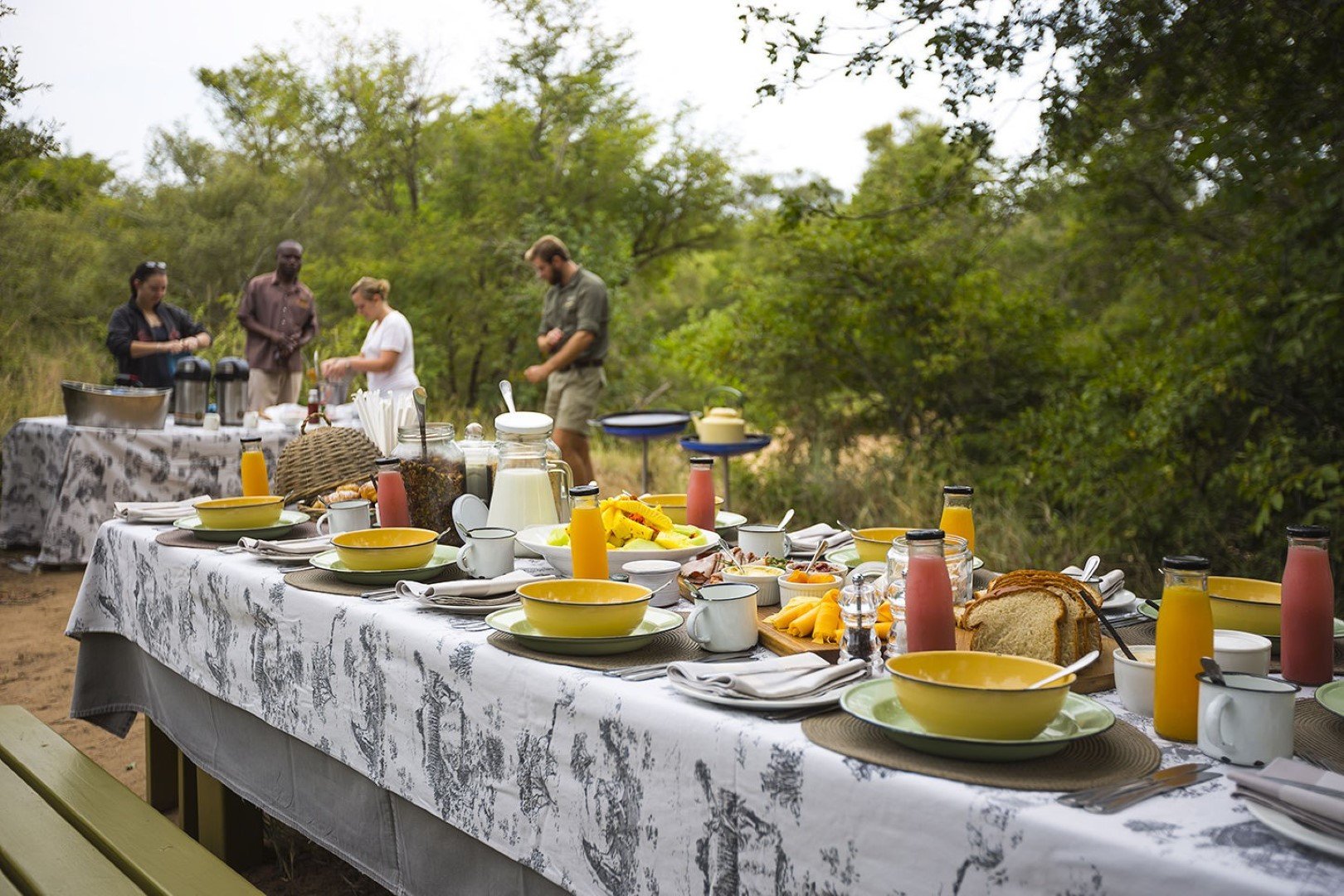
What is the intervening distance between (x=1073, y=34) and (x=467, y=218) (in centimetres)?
1248

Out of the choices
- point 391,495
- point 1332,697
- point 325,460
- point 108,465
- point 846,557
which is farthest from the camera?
point 108,465

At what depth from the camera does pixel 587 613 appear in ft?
5.79

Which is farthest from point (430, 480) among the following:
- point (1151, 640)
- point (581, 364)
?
point (581, 364)

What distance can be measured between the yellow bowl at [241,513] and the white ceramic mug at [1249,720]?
7.75 ft

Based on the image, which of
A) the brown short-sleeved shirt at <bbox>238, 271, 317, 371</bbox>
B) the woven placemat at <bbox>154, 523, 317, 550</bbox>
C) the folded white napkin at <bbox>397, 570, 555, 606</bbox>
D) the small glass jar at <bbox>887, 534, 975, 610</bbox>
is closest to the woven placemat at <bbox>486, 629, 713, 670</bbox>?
the folded white napkin at <bbox>397, 570, 555, 606</bbox>

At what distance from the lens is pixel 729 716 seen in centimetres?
146

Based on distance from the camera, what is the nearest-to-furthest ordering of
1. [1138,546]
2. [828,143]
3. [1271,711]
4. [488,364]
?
1. [1271,711]
2. [1138,546]
3. [488,364]
4. [828,143]

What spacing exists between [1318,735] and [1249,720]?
6.7 inches

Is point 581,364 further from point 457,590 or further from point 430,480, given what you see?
point 457,590

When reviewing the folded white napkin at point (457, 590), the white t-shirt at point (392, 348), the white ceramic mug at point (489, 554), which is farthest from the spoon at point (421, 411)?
the white t-shirt at point (392, 348)

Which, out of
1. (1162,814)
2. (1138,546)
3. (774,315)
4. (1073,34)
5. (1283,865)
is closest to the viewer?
(1283,865)

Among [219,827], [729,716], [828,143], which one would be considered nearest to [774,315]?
[219,827]

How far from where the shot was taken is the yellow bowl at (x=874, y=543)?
7.68ft

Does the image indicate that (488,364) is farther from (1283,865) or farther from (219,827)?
(1283,865)
